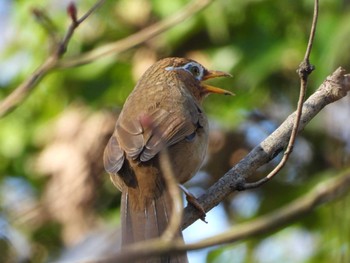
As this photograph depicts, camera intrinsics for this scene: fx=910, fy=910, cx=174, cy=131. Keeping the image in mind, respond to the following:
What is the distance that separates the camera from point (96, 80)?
7547mm

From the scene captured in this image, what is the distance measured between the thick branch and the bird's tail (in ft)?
0.43

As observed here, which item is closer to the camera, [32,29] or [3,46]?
[32,29]

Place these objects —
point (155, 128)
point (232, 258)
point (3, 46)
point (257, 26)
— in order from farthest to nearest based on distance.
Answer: point (3, 46)
point (257, 26)
point (232, 258)
point (155, 128)

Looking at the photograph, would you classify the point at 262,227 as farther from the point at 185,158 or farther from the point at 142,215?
the point at 185,158

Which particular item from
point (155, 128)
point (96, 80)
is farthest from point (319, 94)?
point (96, 80)

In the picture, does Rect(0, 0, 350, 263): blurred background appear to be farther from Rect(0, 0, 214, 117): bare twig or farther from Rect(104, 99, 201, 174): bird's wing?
Rect(0, 0, 214, 117): bare twig

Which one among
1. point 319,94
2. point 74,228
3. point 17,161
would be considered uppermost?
point 319,94

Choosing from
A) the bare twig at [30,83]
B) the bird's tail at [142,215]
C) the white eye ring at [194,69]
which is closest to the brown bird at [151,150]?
the bird's tail at [142,215]

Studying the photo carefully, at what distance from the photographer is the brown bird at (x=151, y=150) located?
4.83 meters

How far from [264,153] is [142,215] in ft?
2.38

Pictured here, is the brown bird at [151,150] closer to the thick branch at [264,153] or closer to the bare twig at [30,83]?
the thick branch at [264,153]

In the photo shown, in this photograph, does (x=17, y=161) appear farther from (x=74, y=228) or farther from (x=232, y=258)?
(x=232, y=258)

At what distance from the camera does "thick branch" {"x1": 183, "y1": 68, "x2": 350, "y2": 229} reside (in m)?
4.68

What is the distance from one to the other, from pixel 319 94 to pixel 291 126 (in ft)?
0.79
